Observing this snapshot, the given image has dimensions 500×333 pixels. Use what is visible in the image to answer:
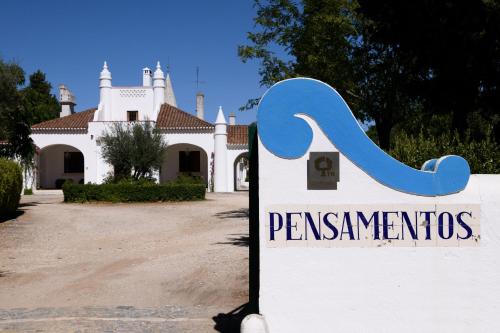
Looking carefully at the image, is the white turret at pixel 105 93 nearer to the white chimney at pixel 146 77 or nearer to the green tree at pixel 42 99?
the white chimney at pixel 146 77

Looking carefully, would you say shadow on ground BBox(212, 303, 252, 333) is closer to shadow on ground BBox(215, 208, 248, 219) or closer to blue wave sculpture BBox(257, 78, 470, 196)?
blue wave sculpture BBox(257, 78, 470, 196)

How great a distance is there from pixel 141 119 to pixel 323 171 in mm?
31820

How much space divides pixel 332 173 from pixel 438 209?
94 cm

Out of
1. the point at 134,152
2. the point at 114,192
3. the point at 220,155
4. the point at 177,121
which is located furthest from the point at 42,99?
the point at 114,192

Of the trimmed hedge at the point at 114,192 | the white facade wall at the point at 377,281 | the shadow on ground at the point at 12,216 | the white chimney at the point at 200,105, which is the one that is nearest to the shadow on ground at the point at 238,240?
the white facade wall at the point at 377,281

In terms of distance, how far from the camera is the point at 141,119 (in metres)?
35.2

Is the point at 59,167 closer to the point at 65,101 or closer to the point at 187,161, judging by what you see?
the point at 65,101

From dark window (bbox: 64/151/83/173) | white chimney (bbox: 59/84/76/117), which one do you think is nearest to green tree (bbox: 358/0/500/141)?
dark window (bbox: 64/151/83/173)

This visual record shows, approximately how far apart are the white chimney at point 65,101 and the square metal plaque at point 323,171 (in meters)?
41.3

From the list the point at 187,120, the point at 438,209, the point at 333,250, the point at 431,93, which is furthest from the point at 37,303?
the point at 187,120

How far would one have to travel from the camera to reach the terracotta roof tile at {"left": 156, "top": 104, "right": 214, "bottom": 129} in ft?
A: 111

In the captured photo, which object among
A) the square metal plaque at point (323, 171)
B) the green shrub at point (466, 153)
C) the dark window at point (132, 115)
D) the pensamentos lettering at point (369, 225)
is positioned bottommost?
the pensamentos lettering at point (369, 225)

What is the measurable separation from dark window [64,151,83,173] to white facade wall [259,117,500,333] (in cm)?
3467

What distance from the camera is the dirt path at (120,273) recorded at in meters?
6.05
